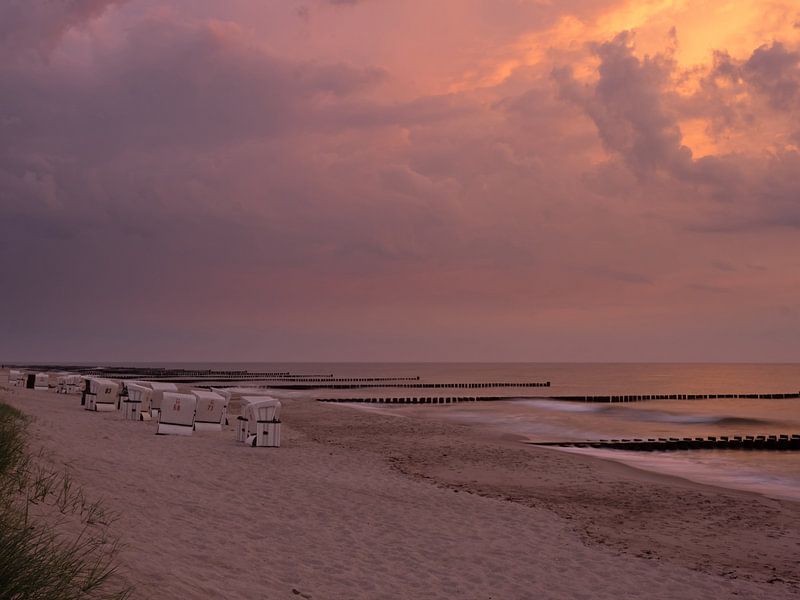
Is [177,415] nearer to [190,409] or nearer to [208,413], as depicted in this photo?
[190,409]

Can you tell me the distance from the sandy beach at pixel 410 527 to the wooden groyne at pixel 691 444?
11.0m

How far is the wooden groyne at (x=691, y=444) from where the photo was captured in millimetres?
32344

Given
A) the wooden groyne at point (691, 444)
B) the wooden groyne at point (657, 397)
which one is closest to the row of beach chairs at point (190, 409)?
the wooden groyne at point (691, 444)

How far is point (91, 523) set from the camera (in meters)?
8.39

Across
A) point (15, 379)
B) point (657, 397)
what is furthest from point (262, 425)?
point (657, 397)

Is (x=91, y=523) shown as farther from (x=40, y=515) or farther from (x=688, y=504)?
(x=688, y=504)

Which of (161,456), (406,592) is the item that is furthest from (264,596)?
(161,456)

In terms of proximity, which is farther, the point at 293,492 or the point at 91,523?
the point at 293,492

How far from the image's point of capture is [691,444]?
111 feet

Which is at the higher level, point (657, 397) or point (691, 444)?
point (657, 397)

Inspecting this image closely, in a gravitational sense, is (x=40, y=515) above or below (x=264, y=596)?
above

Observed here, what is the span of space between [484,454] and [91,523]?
57.1 ft

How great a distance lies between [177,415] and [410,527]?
1491cm

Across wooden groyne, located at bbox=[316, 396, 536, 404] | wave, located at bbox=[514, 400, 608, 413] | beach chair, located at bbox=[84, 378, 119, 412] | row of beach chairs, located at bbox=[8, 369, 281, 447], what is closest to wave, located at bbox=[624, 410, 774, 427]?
wave, located at bbox=[514, 400, 608, 413]
